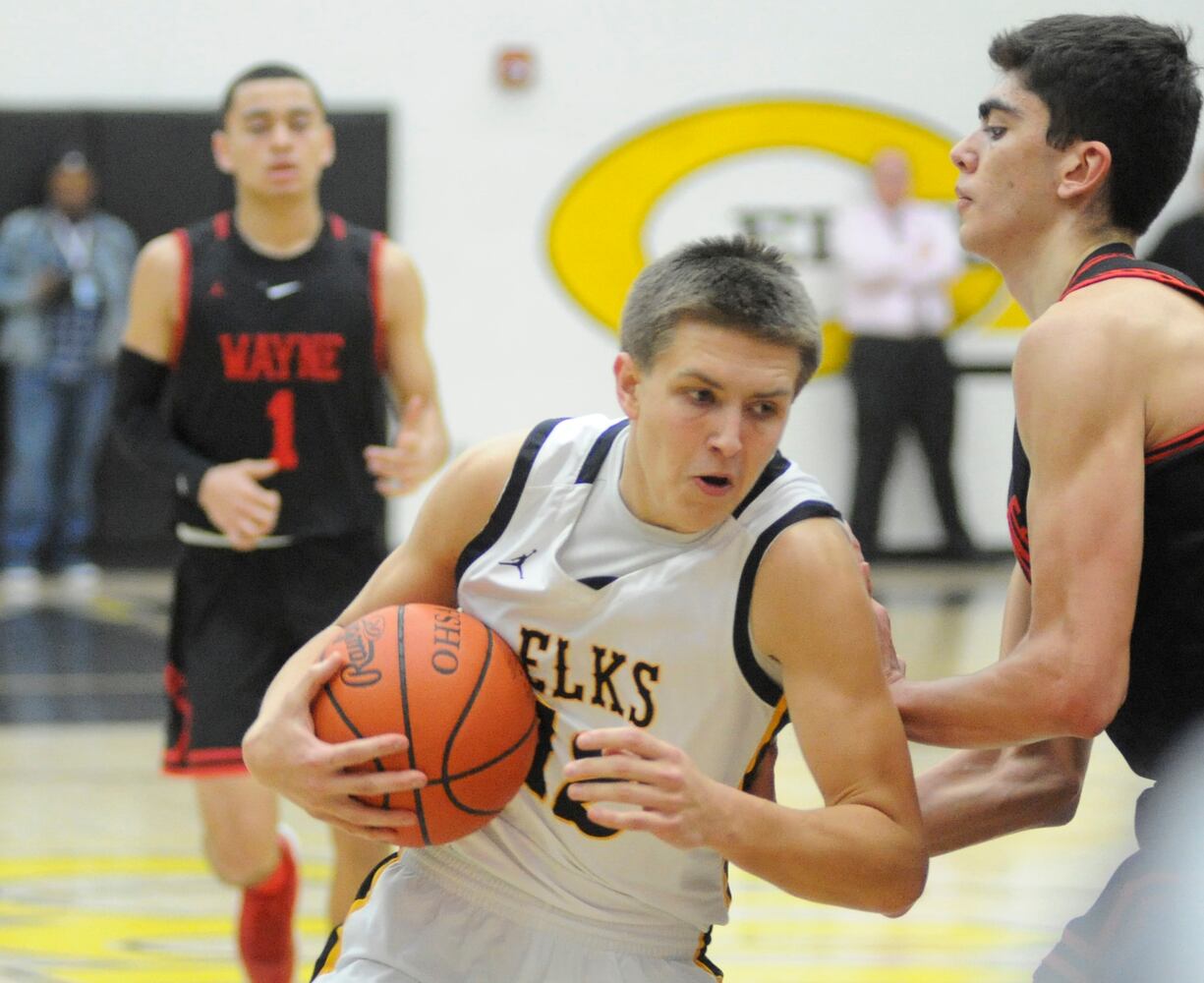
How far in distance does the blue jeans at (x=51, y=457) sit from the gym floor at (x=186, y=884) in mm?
2821

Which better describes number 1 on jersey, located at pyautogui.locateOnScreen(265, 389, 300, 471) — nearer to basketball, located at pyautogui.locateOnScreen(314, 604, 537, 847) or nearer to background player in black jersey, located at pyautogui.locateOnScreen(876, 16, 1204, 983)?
basketball, located at pyautogui.locateOnScreen(314, 604, 537, 847)

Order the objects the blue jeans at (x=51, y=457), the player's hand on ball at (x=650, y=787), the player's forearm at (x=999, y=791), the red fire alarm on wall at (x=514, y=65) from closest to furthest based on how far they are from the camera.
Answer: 1. the player's hand on ball at (x=650, y=787)
2. the player's forearm at (x=999, y=791)
3. the blue jeans at (x=51, y=457)
4. the red fire alarm on wall at (x=514, y=65)

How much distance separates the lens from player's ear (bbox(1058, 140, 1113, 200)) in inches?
97.8

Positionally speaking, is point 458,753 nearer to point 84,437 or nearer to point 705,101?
point 84,437

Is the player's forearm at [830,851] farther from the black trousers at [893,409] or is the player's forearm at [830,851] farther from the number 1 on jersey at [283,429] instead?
the black trousers at [893,409]

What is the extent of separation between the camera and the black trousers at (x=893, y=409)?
10773 millimetres

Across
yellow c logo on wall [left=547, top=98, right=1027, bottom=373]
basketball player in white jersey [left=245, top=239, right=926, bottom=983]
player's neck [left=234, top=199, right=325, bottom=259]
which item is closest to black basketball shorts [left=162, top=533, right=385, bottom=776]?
player's neck [left=234, top=199, right=325, bottom=259]

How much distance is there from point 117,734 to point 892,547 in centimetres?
585

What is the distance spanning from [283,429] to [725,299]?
6.98ft

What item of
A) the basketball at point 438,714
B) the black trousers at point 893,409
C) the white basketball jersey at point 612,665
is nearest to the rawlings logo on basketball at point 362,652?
the basketball at point 438,714

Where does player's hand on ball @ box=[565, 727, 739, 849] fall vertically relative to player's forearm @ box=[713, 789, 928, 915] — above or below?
above

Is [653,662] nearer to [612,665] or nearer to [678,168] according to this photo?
[612,665]

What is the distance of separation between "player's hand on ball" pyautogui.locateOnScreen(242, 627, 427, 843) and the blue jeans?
815 centimetres

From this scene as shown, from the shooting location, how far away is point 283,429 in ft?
14.1
